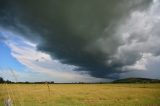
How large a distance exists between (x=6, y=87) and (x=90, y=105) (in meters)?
19.2

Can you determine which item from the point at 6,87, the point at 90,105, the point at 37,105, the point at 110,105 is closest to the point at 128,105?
the point at 110,105

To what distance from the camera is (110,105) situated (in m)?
24.2

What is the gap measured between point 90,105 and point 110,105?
78.3 inches

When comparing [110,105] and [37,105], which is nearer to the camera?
[37,105]

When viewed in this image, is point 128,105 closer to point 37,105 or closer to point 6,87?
point 37,105

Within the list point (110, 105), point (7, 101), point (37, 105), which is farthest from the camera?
point (110, 105)

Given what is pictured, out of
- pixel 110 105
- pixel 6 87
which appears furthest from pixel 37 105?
pixel 6 87

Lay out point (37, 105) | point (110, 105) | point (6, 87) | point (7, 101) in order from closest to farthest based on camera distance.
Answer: point (7, 101) < point (6, 87) < point (37, 105) < point (110, 105)

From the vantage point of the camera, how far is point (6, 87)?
5148 millimetres

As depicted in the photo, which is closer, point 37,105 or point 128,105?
point 37,105

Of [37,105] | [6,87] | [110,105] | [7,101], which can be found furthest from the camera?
[110,105]

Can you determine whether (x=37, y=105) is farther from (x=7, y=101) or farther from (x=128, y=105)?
(x=7, y=101)

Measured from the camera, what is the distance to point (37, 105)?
22.7m

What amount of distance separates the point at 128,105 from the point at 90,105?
13.0ft
